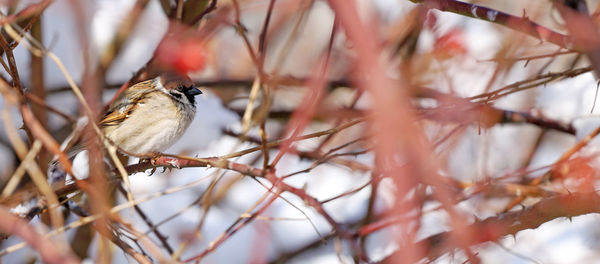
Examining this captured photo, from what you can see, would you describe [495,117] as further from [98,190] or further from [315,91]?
[98,190]

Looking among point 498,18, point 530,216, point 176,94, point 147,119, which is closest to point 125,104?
point 147,119

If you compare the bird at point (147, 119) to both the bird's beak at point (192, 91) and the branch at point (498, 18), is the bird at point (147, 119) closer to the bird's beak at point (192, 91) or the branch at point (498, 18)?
the bird's beak at point (192, 91)

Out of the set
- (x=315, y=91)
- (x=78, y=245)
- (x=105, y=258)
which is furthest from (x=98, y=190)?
(x=78, y=245)

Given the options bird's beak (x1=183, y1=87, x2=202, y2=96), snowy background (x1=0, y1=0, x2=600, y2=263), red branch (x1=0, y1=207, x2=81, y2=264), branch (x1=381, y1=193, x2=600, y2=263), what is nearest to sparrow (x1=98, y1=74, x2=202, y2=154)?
bird's beak (x1=183, y1=87, x2=202, y2=96)

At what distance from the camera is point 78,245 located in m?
3.84

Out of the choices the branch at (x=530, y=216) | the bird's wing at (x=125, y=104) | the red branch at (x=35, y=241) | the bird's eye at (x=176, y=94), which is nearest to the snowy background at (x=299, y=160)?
the bird's wing at (x=125, y=104)

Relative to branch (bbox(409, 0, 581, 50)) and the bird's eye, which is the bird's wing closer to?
the bird's eye

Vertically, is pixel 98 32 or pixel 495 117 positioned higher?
pixel 98 32

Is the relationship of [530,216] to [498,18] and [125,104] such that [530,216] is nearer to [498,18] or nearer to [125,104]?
[498,18]

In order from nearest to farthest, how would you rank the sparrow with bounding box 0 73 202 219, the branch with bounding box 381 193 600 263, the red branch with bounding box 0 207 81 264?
the red branch with bounding box 0 207 81 264
the branch with bounding box 381 193 600 263
the sparrow with bounding box 0 73 202 219

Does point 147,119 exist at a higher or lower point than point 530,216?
higher

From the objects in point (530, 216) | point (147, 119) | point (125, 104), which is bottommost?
point (530, 216)

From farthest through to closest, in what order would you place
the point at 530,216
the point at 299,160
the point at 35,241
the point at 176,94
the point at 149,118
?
the point at 299,160 → the point at 176,94 → the point at 149,118 → the point at 530,216 → the point at 35,241

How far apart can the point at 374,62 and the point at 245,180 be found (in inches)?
146
